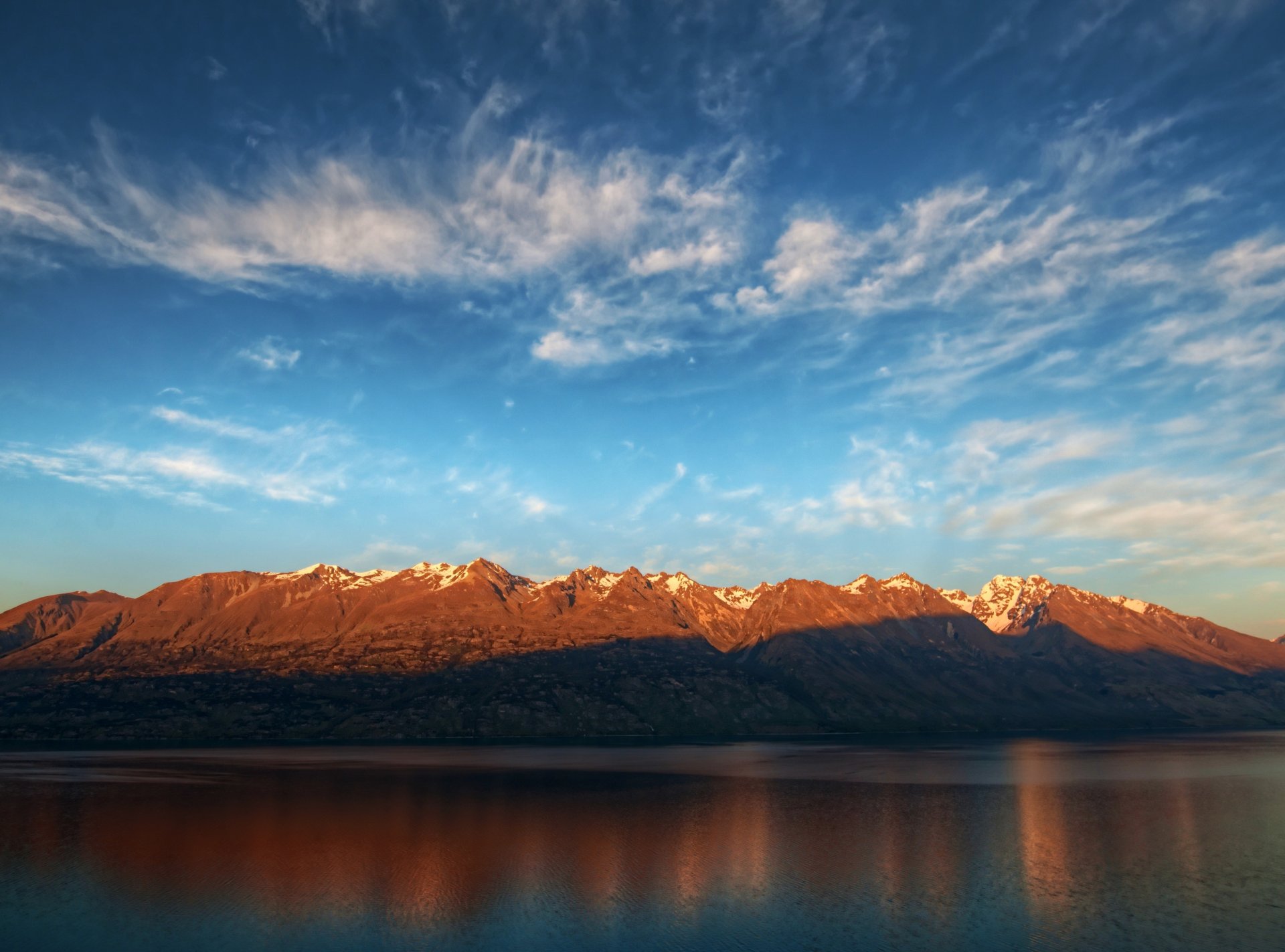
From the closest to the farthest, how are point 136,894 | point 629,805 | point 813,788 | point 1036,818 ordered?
point 136,894 < point 1036,818 < point 629,805 < point 813,788

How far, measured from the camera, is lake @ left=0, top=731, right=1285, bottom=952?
222 feet

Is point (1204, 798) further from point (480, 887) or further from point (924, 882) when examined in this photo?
point (480, 887)

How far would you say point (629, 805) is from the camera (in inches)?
5822

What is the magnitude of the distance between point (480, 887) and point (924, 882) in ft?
152

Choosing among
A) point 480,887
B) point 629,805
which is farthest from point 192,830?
point 629,805

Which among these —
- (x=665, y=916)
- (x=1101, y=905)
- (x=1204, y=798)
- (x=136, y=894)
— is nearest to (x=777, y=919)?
(x=665, y=916)

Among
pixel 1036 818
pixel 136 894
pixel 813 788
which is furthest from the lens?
pixel 813 788

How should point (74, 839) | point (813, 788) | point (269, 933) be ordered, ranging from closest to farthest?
point (269, 933) → point (74, 839) → point (813, 788)

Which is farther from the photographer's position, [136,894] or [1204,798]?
[1204,798]

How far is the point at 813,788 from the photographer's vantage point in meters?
174

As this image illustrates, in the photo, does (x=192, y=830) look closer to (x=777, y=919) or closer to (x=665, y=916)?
(x=665, y=916)

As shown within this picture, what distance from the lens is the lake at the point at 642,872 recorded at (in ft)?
222

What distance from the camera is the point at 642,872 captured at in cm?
9075

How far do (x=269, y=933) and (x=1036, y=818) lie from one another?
113 metres
